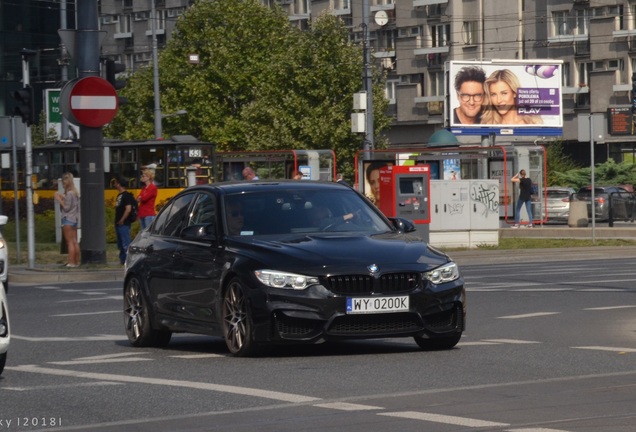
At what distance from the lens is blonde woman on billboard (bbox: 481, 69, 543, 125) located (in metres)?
67.2

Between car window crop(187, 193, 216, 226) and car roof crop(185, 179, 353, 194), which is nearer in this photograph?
car window crop(187, 193, 216, 226)

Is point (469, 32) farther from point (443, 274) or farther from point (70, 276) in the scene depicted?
point (443, 274)

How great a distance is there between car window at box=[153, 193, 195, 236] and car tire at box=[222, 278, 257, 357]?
5.13 ft

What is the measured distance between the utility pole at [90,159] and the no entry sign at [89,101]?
41cm

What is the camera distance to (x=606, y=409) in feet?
28.5

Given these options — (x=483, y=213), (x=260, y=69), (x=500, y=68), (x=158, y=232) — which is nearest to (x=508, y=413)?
(x=158, y=232)

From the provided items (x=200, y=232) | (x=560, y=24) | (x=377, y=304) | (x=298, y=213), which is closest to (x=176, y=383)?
(x=377, y=304)

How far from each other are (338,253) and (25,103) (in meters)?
17.9

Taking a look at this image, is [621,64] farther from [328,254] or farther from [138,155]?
[328,254]

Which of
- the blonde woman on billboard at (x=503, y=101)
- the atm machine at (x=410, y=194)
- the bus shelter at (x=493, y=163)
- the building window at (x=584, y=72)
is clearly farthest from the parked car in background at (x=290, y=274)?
the building window at (x=584, y=72)

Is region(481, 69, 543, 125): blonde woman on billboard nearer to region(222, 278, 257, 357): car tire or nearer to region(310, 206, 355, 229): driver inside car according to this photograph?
region(310, 206, 355, 229): driver inside car

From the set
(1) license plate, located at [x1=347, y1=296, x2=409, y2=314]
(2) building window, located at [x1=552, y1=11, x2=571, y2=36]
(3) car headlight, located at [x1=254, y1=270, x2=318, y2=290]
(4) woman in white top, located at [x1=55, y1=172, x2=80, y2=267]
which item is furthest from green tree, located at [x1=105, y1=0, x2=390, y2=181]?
(3) car headlight, located at [x1=254, y1=270, x2=318, y2=290]

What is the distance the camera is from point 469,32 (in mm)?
81438

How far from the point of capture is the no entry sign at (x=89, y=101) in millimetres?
27391
